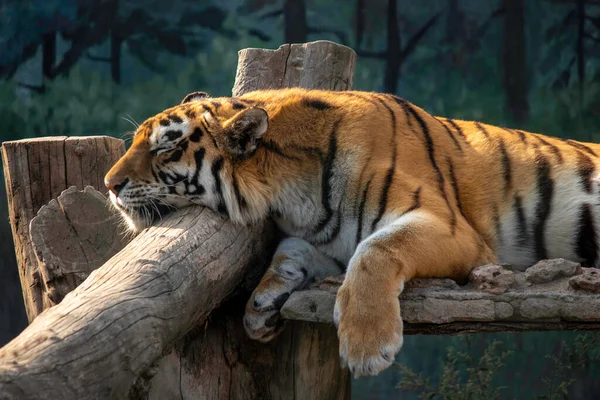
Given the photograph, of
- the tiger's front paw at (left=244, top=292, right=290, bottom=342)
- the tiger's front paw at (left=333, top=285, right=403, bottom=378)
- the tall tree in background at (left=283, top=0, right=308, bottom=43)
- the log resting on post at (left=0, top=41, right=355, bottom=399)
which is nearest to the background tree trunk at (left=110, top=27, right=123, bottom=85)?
the tall tree in background at (left=283, top=0, right=308, bottom=43)

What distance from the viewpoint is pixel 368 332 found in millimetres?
1835

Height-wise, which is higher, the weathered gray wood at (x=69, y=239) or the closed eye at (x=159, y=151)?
the closed eye at (x=159, y=151)

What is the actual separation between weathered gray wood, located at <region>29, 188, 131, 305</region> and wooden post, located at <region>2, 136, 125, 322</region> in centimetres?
21

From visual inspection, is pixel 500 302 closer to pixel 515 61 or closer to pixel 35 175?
pixel 35 175

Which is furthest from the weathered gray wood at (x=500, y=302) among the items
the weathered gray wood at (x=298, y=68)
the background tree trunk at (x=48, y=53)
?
the background tree trunk at (x=48, y=53)

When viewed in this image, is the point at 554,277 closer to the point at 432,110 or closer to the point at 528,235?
the point at 528,235

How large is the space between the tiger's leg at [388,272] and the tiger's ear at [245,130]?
0.48m

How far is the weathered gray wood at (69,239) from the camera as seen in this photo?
2.38 metres

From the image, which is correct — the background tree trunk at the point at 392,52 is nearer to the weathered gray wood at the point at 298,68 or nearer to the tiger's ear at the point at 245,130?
the weathered gray wood at the point at 298,68

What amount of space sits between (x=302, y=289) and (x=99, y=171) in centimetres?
87

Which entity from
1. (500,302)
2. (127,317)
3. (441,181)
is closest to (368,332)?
(500,302)

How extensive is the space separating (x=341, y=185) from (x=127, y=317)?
934mm

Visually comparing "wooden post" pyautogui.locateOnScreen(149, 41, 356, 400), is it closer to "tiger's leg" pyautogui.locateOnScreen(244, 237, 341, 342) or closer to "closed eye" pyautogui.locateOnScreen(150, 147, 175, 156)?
"tiger's leg" pyautogui.locateOnScreen(244, 237, 341, 342)

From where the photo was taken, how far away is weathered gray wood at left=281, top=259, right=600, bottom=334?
1.91 metres
